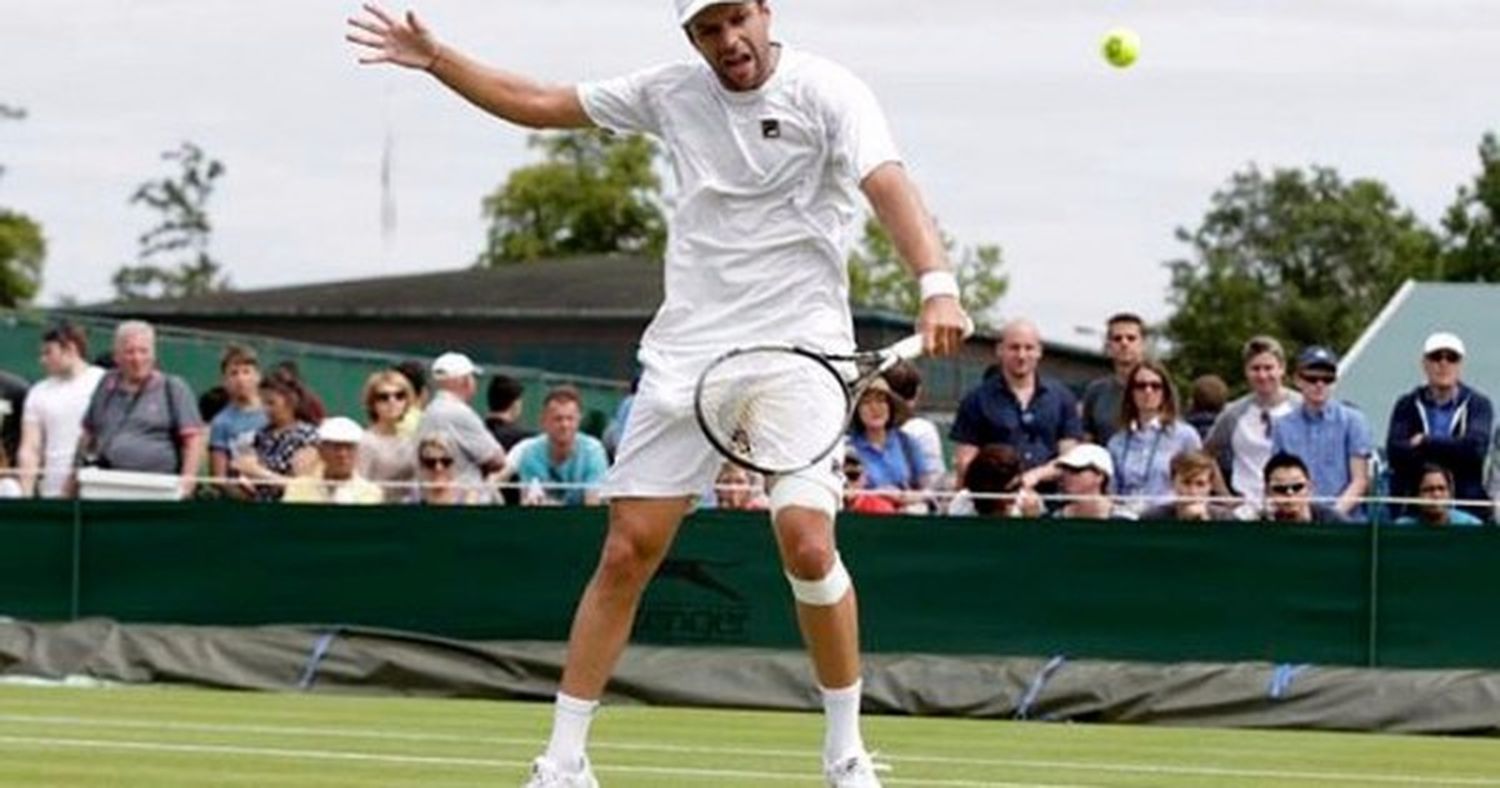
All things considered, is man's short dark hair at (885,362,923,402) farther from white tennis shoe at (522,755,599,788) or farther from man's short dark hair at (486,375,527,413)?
white tennis shoe at (522,755,599,788)

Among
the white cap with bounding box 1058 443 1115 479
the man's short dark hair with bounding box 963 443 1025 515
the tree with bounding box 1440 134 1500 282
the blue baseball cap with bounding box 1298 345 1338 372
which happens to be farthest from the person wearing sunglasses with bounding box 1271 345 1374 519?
the tree with bounding box 1440 134 1500 282

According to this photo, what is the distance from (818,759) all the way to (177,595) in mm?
6457

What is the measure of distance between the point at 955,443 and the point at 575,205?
288ft

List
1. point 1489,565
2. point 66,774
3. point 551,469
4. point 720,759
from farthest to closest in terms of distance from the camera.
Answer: point 551,469 < point 1489,565 < point 720,759 < point 66,774

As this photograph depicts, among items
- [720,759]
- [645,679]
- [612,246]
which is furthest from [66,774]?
[612,246]

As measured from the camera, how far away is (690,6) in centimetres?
941

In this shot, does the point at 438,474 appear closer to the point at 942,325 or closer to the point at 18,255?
the point at 942,325

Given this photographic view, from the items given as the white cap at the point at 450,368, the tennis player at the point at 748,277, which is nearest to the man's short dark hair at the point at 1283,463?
the white cap at the point at 450,368

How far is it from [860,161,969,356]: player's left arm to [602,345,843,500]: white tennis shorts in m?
0.56

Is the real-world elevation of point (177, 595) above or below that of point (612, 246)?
below

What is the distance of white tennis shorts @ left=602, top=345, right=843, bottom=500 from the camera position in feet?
31.8

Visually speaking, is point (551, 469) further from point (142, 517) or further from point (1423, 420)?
point (1423, 420)

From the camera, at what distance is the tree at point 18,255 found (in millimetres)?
106188

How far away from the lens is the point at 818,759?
1256cm
